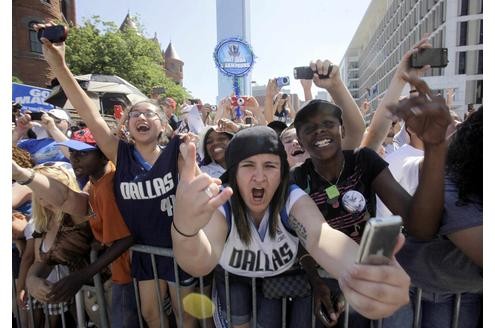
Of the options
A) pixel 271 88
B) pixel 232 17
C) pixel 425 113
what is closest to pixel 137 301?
pixel 425 113

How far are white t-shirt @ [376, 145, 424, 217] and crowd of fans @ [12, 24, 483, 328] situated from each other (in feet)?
0.04

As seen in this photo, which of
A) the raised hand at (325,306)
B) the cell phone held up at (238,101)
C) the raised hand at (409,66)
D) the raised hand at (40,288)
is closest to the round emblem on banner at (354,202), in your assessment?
the raised hand at (325,306)

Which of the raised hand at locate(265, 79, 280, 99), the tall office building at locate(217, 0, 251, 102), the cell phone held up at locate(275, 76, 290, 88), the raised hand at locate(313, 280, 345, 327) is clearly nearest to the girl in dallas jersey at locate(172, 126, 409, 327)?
the raised hand at locate(313, 280, 345, 327)

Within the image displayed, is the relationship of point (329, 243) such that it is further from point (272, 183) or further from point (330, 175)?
point (330, 175)

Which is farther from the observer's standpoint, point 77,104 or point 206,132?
point 206,132

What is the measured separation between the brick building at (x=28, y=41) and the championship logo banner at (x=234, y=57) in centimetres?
2774

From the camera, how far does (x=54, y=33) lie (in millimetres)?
2529

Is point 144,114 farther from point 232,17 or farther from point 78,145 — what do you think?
point 232,17

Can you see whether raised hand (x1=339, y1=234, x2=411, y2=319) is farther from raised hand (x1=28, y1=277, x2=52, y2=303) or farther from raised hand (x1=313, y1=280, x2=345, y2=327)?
raised hand (x1=28, y1=277, x2=52, y2=303)

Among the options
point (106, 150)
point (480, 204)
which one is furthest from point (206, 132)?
point (480, 204)

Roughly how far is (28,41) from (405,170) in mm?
33683

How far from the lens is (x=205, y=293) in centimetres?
261

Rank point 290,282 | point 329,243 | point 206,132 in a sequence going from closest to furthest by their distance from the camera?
1. point 329,243
2. point 290,282
3. point 206,132

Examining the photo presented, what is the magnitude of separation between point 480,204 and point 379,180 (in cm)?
63
